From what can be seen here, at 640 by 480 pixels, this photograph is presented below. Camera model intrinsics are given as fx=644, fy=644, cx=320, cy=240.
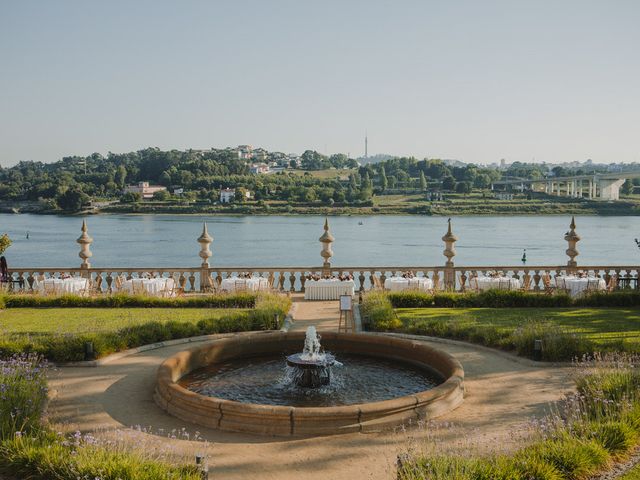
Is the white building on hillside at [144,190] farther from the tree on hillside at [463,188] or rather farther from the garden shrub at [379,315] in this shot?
the garden shrub at [379,315]

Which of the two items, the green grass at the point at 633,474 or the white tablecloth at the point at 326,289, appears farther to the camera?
the white tablecloth at the point at 326,289

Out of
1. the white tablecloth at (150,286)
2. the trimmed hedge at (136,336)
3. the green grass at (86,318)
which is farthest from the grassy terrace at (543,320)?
the white tablecloth at (150,286)

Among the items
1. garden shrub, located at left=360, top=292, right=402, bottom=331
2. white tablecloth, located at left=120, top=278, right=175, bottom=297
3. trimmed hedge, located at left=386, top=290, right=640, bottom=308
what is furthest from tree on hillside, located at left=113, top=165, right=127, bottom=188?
garden shrub, located at left=360, top=292, right=402, bottom=331

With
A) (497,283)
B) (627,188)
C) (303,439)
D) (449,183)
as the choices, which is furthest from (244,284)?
(627,188)

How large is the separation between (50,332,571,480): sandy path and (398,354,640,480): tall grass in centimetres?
64

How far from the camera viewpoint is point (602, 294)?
17797 mm

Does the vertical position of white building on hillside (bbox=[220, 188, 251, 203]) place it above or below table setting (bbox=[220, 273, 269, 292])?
above

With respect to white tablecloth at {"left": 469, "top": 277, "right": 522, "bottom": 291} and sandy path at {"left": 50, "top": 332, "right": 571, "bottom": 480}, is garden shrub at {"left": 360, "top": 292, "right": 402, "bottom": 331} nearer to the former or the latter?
sandy path at {"left": 50, "top": 332, "right": 571, "bottom": 480}

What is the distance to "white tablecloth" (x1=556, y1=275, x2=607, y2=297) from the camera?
63.7 ft

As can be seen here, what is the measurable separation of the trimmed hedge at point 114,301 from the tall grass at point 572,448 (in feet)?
35.4

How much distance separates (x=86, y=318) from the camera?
15812 mm

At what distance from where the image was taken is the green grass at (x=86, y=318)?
14.1m

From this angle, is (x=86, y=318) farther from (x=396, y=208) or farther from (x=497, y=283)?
(x=396, y=208)

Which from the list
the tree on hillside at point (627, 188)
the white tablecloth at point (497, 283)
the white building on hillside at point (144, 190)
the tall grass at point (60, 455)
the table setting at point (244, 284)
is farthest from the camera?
the tree on hillside at point (627, 188)
